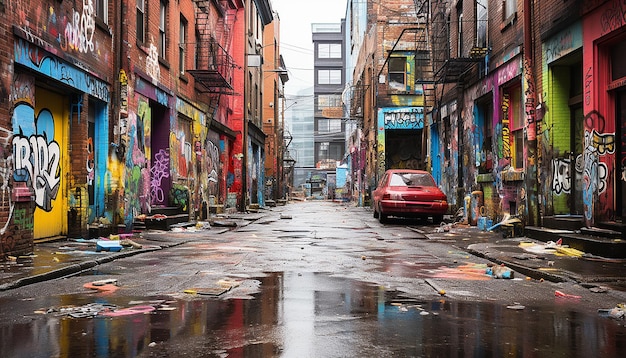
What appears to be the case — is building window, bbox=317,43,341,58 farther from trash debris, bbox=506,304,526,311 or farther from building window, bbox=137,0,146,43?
trash debris, bbox=506,304,526,311

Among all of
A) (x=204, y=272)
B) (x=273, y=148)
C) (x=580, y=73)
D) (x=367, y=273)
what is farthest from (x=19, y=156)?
(x=273, y=148)

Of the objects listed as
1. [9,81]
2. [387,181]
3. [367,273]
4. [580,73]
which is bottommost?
[367,273]

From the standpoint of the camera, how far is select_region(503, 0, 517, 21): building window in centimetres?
1446

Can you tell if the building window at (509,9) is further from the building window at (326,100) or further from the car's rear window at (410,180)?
the building window at (326,100)

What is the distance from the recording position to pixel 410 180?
754 inches

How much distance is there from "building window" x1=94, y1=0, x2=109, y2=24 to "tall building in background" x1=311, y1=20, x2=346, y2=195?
200ft

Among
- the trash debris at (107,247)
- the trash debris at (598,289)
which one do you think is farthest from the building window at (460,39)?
the trash debris at (598,289)

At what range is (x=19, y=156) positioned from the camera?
944cm

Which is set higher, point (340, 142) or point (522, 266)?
point (340, 142)

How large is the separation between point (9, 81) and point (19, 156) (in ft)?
4.44

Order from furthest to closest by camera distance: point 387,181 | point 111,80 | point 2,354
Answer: point 387,181, point 111,80, point 2,354

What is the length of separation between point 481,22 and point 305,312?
14.1 m

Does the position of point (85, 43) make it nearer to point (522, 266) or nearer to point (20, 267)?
point (20, 267)

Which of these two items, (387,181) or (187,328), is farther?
(387,181)
